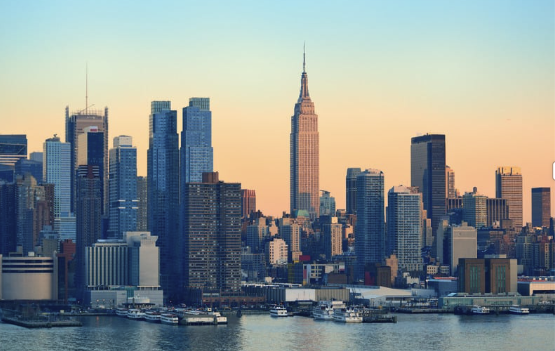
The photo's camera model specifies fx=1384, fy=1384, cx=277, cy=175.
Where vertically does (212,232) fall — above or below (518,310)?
above

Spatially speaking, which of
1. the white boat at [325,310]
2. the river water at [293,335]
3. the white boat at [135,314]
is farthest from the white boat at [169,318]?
the white boat at [325,310]

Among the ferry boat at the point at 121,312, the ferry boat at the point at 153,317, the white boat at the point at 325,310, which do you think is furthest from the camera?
the ferry boat at the point at 121,312

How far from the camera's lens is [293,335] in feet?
356

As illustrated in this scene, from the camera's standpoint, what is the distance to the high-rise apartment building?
545ft

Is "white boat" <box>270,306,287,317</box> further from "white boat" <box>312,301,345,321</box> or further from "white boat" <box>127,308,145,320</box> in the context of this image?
"white boat" <box>127,308,145,320</box>

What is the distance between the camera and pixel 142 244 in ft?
540

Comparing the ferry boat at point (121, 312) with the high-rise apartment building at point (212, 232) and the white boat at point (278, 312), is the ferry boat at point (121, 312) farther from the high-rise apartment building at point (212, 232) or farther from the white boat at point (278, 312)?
the high-rise apartment building at point (212, 232)

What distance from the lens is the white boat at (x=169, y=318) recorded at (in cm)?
12531

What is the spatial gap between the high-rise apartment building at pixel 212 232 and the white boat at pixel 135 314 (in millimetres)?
27499

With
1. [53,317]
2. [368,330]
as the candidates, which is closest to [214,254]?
[53,317]

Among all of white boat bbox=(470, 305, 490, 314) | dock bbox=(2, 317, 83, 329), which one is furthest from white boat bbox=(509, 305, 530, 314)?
dock bbox=(2, 317, 83, 329)

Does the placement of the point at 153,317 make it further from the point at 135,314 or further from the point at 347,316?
the point at 347,316

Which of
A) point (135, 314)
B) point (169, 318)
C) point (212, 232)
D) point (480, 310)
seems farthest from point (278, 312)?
point (212, 232)

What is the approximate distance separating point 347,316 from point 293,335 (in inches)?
904
